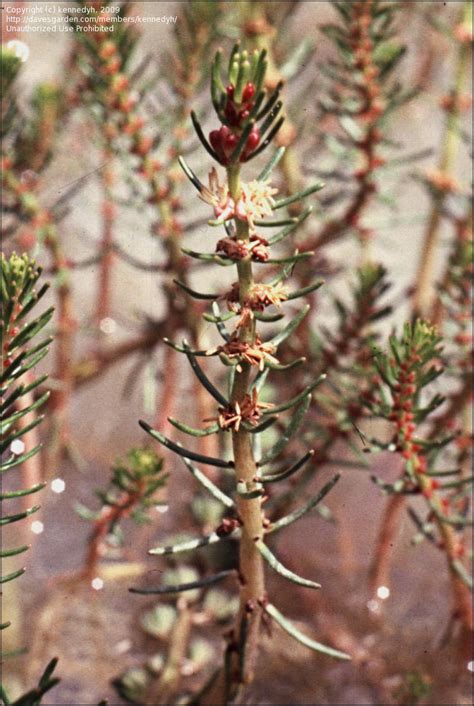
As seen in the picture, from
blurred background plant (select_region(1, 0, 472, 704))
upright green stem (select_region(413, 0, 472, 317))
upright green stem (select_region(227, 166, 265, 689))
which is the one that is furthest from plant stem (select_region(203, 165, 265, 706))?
upright green stem (select_region(413, 0, 472, 317))

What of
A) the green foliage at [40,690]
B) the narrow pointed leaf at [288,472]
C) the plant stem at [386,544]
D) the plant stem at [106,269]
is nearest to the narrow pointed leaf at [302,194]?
the narrow pointed leaf at [288,472]

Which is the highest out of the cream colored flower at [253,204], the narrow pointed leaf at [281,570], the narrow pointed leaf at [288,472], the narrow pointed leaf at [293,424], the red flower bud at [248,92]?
the red flower bud at [248,92]

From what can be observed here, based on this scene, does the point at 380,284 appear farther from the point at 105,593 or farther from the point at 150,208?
the point at 105,593

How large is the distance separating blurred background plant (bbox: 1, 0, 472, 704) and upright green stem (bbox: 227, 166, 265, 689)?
12cm

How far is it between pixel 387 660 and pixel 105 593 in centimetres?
25

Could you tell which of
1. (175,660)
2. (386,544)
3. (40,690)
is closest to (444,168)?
(386,544)

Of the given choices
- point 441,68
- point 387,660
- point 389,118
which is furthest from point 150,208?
point 441,68

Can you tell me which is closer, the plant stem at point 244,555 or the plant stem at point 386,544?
the plant stem at point 244,555

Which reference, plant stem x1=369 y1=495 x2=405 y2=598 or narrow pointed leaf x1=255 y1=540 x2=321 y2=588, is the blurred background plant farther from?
narrow pointed leaf x1=255 y1=540 x2=321 y2=588

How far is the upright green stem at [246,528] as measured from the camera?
1.30 ft

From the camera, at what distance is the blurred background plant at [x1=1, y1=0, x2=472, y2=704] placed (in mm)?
682

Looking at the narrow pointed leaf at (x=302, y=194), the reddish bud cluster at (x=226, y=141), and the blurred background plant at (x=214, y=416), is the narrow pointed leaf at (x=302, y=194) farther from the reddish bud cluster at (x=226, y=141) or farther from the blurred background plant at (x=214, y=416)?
the blurred background plant at (x=214, y=416)

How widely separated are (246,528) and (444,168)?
1.81ft

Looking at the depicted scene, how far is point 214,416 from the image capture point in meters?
0.64
